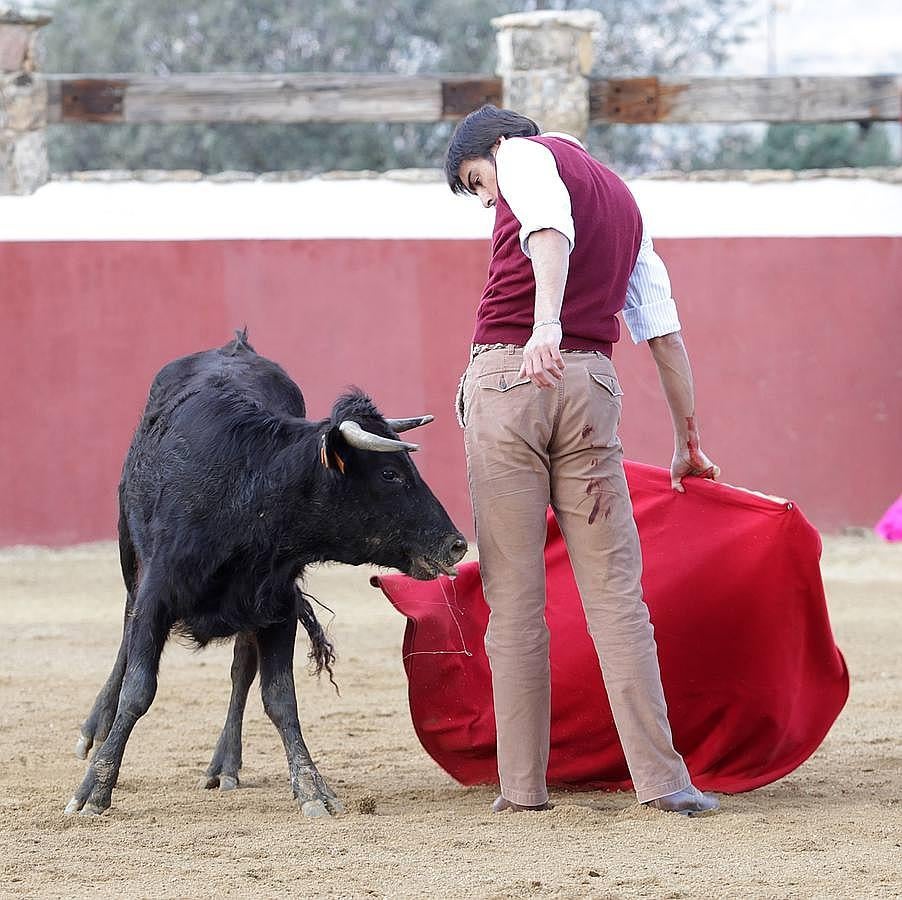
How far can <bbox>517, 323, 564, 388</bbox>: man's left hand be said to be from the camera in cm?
340

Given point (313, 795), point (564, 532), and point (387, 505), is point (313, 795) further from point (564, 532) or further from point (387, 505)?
point (564, 532)

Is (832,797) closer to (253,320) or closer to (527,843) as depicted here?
(527,843)

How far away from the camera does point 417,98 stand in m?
11.4

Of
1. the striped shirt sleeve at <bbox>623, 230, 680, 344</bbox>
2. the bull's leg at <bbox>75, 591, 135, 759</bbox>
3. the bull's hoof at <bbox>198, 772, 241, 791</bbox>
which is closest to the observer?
the striped shirt sleeve at <bbox>623, 230, 680, 344</bbox>

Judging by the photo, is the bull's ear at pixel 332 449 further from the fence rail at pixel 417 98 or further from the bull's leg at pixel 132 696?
the fence rail at pixel 417 98

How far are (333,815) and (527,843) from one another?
650 millimetres

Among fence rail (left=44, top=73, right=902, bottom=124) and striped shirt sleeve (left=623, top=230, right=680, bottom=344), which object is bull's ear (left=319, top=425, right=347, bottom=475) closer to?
striped shirt sleeve (left=623, top=230, right=680, bottom=344)

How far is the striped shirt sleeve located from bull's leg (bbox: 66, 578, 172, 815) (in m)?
1.44

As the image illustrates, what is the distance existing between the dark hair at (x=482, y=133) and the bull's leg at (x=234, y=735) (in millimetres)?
1454

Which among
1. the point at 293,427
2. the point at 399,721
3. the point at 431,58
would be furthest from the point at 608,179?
the point at 431,58

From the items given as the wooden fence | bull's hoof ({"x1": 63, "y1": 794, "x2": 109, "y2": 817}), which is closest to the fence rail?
the wooden fence

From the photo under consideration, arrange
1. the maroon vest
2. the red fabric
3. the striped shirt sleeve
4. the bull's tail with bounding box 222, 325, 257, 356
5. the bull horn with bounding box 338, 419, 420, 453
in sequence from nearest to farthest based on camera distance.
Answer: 1. the maroon vest
2. the striped shirt sleeve
3. the bull horn with bounding box 338, 419, 420, 453
4. the red fabric
5. the bull's tail with bounding box 222, 325, 257, 356

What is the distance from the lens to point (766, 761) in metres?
4.18

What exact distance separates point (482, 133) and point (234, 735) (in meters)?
1.86
